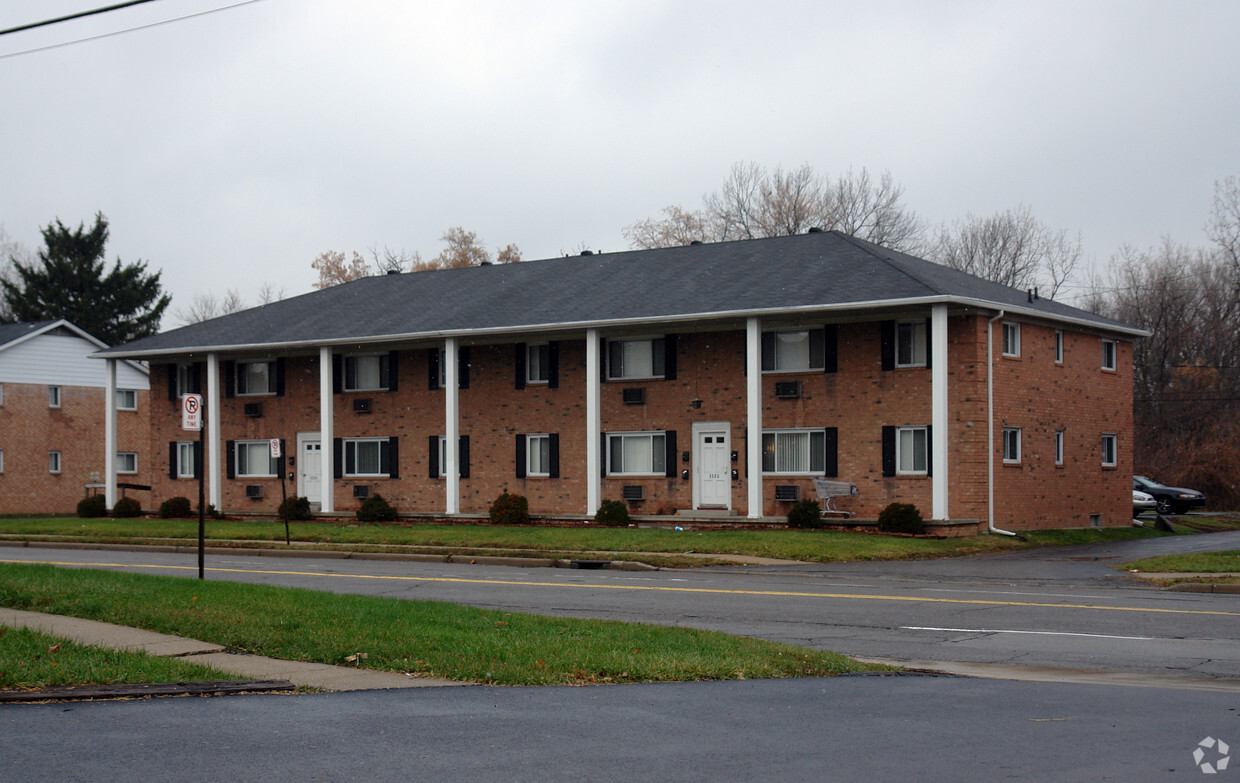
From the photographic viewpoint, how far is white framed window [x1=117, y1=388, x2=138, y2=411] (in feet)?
178

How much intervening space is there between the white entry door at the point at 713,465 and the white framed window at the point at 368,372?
34.2 feet

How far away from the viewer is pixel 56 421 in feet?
169

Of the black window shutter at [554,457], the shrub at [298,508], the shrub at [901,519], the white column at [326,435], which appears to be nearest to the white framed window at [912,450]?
the shrub at [901,519]

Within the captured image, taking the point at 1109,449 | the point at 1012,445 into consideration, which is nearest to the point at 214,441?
the point at 1012,445

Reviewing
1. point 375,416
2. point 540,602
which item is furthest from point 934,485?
point 375,416

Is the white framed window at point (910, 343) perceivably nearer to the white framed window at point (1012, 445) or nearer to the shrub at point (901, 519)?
the white framed window at point (1012, 445)

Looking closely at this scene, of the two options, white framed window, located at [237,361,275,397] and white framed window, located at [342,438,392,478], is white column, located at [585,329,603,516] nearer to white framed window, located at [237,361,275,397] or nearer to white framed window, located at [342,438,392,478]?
white framed window, located at [342,438,392,478]

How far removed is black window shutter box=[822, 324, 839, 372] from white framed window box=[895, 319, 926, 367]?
158cm

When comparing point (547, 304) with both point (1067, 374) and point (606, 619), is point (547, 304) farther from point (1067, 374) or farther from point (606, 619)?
point (606, 619)

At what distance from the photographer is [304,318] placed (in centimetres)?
4003

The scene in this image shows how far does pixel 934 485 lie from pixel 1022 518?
368 cm

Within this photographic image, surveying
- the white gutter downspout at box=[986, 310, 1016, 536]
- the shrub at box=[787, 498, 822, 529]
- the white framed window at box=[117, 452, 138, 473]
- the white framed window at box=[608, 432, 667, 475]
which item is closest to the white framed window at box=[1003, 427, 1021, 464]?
the white gutter downspout at box=[986, 310, 1016, 536]

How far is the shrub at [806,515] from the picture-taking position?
2972 cm

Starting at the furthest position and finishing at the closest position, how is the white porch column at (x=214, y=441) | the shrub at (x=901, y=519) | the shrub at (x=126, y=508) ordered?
the shrub at (x=126, y=508), the white porch column at (x=214, y=441), the shrub at (x=901, y=519)
